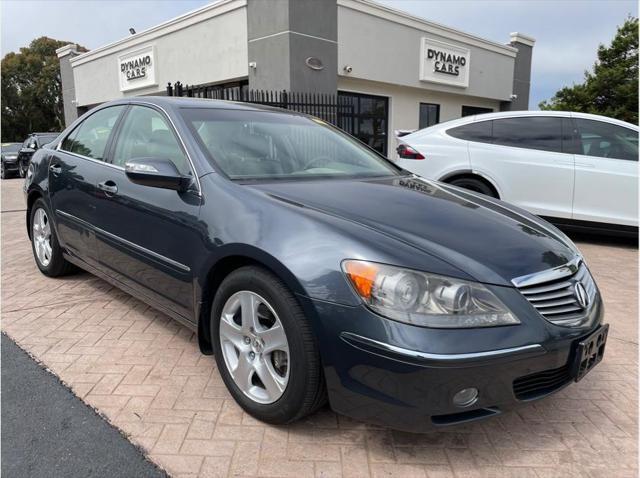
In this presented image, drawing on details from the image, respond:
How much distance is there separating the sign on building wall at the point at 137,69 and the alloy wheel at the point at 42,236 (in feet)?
41.0

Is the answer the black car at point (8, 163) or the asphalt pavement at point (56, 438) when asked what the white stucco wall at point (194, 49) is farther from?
the asphalt pavement at point (56, 438)

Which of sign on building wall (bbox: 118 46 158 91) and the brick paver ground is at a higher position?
sign on building wall (bbox: 118 46 158 91)

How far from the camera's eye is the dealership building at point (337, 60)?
37.9ft

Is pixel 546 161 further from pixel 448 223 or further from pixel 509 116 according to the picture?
pixel 448 223

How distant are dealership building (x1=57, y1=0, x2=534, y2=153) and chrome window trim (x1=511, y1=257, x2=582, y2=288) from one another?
9775 millimetres

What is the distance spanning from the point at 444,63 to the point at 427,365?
15488 millimetres

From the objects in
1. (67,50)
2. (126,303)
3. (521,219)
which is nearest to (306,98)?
(126,303)

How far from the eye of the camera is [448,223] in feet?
7.86

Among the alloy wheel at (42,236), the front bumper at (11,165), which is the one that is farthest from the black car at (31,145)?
the alloy wheel at (42,236)

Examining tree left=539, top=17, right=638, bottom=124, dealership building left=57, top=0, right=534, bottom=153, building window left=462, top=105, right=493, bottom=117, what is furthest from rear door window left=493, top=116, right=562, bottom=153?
tree left=539, top=17, right=638, bottom=124

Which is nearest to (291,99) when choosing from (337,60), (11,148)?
(337,60)

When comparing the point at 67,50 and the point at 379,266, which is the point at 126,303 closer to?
the point at 379,266

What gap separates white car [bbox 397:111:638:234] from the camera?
19.7 ft

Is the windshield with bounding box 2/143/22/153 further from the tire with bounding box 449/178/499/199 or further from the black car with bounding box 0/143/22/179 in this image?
the tire with bounding box 449/178/499/199
